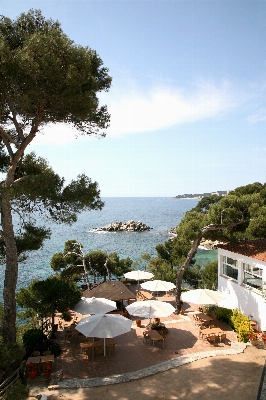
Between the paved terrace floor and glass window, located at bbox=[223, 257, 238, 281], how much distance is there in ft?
8.67

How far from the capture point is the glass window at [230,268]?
16.2 meters

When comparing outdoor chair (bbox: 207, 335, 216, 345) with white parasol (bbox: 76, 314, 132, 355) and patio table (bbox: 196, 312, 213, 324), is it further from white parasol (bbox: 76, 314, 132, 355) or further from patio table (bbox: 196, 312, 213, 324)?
white parasol (bbox: 76, 314, 132, 355)

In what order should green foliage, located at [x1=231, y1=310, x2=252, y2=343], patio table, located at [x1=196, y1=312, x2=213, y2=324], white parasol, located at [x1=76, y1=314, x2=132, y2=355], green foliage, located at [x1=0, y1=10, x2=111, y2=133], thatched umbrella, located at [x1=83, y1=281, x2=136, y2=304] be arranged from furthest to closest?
thatched umbrella, located at [x1=83, y1=281, x2=136, y2=304], patio table, located at [x1=196, y1=312, x2=213, y2=324], green foliage, located at [x1=231, y1=310, x2=252, y2=343], white parasol, located at [x1=76, y1=314, x2=132, y2=355], green foliage, located at [x1=0, y1=10, x2=111, y2=133]

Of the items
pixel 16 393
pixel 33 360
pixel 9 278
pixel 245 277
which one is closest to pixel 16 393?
pixel 16 393

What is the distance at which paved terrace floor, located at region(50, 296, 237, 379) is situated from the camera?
1086cm

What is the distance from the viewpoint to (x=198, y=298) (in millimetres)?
14383

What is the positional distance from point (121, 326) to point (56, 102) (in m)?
8.47

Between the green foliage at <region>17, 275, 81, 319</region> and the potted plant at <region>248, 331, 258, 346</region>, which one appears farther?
the potted plant at <region>248, 331, 258, 346</region>

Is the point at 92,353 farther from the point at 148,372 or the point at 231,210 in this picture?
the point at 231,210

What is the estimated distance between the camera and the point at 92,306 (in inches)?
522

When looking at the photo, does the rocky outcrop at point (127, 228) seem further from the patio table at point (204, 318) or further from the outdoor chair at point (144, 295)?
the patio table at point (204, 318)

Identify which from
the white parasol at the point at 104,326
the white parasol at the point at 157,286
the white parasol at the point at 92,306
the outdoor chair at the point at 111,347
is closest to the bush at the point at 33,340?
the white parasol at the point at 92,306

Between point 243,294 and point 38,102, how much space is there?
1305 centimetres

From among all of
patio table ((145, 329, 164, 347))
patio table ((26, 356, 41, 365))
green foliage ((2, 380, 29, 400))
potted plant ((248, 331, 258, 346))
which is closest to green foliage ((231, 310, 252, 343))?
potted plant ((248, 331, 258, 346))
